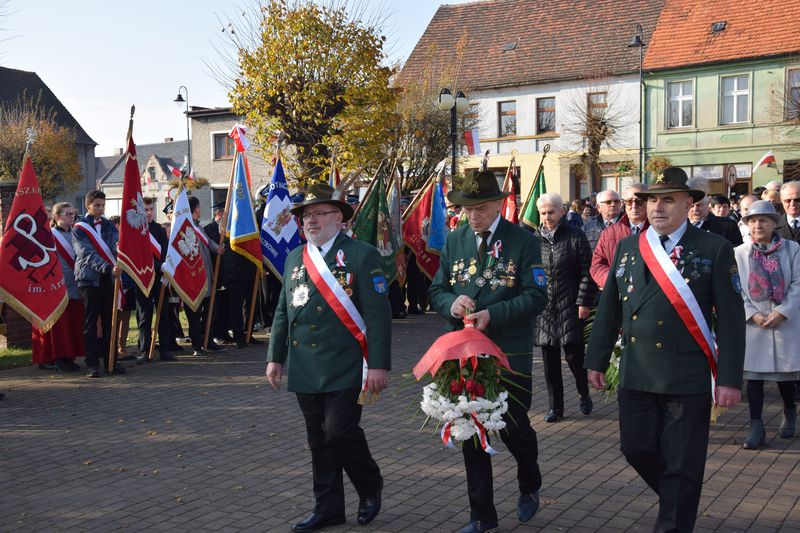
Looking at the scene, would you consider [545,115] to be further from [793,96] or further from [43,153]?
[43,153]

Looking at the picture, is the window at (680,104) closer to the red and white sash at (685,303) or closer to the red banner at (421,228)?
the red banner at (421,228)

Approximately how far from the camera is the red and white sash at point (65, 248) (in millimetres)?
11188

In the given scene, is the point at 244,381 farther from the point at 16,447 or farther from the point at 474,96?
the point at 474,96

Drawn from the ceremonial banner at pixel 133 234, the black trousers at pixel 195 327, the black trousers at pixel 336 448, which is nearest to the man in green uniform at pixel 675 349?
the black trousers at pixel 336 448

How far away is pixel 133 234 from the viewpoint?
35.9 feet

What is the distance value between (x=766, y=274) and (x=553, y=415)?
7.50 feet

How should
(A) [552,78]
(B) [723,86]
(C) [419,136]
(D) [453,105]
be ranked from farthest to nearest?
(A) [552,78], (B) [723,86], (C) [419,136], (D) [453,105]

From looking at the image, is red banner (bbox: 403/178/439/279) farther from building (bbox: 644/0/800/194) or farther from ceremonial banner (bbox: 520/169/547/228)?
building (bbox: 644/0/800/194)

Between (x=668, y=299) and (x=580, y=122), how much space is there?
3574cm

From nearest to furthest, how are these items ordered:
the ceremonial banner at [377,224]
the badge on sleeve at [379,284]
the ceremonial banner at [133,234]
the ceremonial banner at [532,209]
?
the badge on sleeve at [379,284] → the ceremonial banner at [133,234] → the ceremonial banner at [532,209] → the ceremonial banner at [377,224]

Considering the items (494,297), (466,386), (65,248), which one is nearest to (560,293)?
(494,297)

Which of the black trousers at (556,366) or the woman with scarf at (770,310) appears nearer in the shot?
the woman with scarf at (770,310)

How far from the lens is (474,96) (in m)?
42.4

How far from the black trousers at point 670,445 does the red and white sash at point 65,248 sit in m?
8.58
